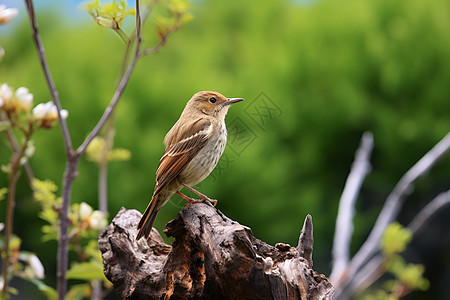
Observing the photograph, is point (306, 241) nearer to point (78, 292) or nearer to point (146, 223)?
point (146, 223)

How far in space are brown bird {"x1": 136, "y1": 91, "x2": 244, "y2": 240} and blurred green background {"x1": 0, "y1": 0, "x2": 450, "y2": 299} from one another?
6.39ft

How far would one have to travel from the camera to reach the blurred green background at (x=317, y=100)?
3.38 m

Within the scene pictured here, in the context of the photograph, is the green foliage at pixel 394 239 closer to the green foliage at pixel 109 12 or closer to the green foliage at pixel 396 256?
the green foliage at pixel 396 256

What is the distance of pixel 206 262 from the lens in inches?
37.2

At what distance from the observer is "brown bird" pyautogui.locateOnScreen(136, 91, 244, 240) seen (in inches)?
44.7

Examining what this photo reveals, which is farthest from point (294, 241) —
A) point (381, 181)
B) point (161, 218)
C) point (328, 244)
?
point (161, 218)

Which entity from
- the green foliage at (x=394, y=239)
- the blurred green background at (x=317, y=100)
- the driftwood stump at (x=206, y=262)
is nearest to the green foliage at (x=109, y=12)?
the driftwood stump at (x=206, y=262)

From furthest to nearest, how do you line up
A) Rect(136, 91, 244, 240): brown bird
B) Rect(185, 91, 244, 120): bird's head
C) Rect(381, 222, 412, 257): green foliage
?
1. Rect(381, 222, 412, 257): green foliage
2. Rect(185, 91, 244, 120): bird's head
3. Rect(136, 91, 244, 240): brown bird

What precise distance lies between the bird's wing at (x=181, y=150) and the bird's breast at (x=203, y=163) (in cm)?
1

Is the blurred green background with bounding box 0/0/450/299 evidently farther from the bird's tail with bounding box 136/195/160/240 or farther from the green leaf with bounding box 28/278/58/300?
the bird's tail with bounding box 136/195/160/240

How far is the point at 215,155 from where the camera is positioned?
1.23m

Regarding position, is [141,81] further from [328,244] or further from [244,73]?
[328,244]

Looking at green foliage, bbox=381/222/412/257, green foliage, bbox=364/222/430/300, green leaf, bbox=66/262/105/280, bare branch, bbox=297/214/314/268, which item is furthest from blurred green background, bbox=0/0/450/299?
bare branch, bbox=297/214/314/268

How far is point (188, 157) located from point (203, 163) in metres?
0.04
